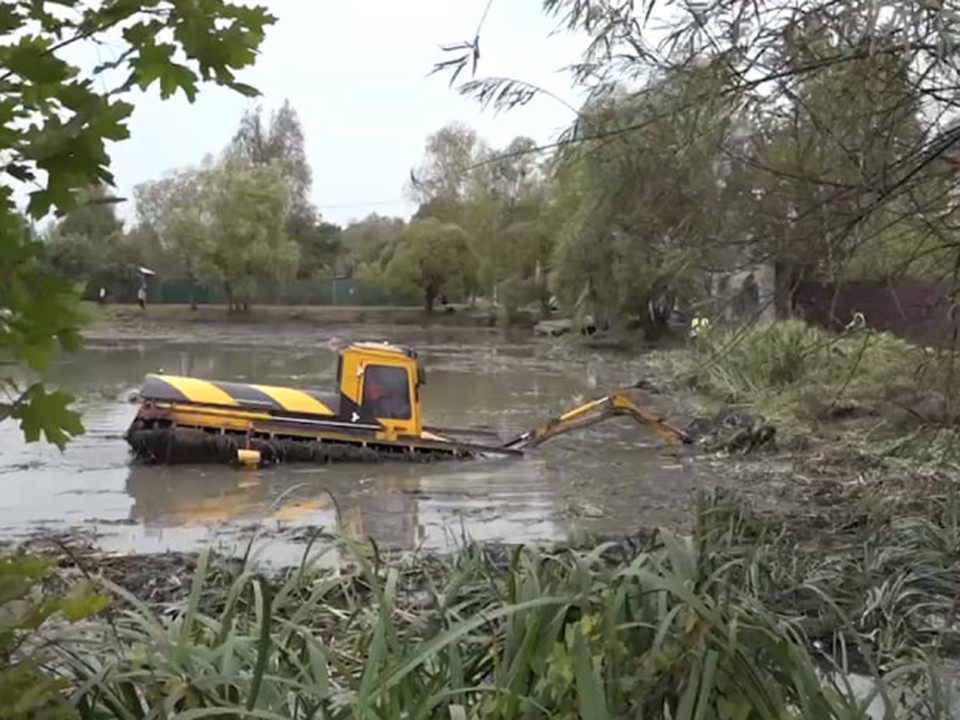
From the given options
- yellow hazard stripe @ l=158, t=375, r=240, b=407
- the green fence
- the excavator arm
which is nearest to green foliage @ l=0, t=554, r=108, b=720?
yellow hazard stripe @ l=158, t=375, r=240, b=407

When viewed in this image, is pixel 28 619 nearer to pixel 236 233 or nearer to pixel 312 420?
pixel 312 420

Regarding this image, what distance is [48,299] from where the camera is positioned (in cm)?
159

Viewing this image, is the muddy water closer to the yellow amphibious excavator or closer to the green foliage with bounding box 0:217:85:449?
the yellow amphibious excavator

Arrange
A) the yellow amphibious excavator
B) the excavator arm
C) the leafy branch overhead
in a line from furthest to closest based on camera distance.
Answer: the excavator arm
the yellow amphibious excavator
the leafy branch overhead

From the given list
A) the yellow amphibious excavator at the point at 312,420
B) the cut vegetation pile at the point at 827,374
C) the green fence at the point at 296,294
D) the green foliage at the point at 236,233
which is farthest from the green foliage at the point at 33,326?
the green fence at the point at 296,294

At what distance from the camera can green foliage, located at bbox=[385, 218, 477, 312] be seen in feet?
147

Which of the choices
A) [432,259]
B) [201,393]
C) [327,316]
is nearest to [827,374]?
[201,393]

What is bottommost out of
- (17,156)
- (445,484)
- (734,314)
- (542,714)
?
(445,484)

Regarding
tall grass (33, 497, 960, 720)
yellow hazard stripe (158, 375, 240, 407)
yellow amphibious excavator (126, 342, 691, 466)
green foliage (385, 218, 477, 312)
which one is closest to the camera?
tall grass (33, 497, 960, 720)

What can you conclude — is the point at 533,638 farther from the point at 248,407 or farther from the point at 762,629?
the point at 248,407

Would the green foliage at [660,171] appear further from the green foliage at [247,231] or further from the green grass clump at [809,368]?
the green foliage at [247,231]

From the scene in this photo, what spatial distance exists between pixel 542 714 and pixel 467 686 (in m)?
0.22

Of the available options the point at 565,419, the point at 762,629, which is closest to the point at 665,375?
the point at 565,419

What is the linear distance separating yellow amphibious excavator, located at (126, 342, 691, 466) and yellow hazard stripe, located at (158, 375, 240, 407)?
0.03 feet
